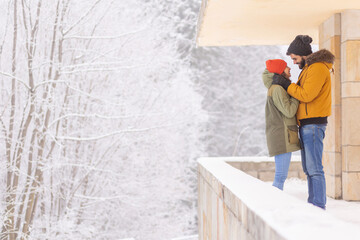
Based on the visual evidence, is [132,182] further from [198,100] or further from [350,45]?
[350,45]

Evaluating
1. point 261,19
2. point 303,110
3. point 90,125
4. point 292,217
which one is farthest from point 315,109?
point 90,125

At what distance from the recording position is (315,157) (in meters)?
4.14

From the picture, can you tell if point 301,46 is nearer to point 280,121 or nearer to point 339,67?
point 280,121

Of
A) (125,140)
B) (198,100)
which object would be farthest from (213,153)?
(125,140)

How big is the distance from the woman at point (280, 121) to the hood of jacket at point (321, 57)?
307 millimetres

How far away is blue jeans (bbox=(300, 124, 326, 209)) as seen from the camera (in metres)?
4.14

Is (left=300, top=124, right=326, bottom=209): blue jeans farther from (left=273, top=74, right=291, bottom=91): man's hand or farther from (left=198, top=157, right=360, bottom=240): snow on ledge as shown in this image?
(left=198, top=157, right=360, bottom=240): snow on ledge

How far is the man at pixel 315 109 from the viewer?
4.11m

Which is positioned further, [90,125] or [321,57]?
[90,125]

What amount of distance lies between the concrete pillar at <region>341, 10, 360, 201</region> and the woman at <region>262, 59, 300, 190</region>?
1.55 meters

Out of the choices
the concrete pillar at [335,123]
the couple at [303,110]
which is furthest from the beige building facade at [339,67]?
the couple at [303,110]

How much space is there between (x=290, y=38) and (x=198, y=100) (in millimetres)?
11783

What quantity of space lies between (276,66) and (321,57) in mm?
449

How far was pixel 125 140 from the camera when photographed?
1488 centimetres
